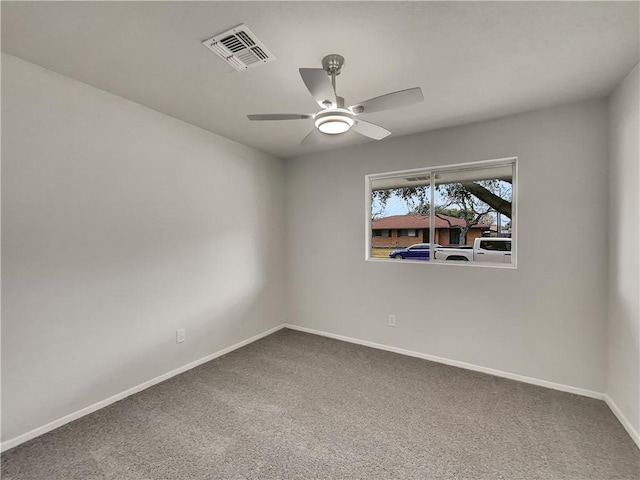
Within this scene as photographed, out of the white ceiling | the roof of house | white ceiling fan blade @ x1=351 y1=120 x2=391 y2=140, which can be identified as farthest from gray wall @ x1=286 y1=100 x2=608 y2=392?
white ceiling fan blade @ x1=351 y1=120 x2=391 y2=140

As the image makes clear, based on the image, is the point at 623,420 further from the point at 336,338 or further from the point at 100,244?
the point at 100,244

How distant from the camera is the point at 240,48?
1775 millimetres

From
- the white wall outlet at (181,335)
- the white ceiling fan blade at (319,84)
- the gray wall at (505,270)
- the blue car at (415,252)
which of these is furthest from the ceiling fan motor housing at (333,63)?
the white wall outlet at (181,335)

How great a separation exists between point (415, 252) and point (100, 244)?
2.98 m

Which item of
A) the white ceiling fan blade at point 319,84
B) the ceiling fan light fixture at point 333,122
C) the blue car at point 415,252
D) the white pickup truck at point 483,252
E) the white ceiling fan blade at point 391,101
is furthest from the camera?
the blue car at point 415,252

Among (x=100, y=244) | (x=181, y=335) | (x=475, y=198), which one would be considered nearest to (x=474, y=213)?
(x=475, y=198)

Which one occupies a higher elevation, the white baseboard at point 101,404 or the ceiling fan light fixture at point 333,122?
the ceiling fan light fixture at point 333,122

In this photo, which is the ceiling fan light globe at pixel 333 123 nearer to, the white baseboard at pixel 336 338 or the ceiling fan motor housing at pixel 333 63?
the ceiling fan motor housing at pixel 333 63

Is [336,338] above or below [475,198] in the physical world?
below

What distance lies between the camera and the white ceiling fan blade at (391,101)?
5.29 feet

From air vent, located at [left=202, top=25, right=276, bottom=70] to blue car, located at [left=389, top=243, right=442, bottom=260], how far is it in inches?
93.8

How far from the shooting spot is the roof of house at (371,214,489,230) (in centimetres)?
315

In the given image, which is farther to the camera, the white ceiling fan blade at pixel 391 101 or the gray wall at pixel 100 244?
the gray wall at pixel 100 244

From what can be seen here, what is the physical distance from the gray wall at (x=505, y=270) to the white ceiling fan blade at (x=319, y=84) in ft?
6.03
